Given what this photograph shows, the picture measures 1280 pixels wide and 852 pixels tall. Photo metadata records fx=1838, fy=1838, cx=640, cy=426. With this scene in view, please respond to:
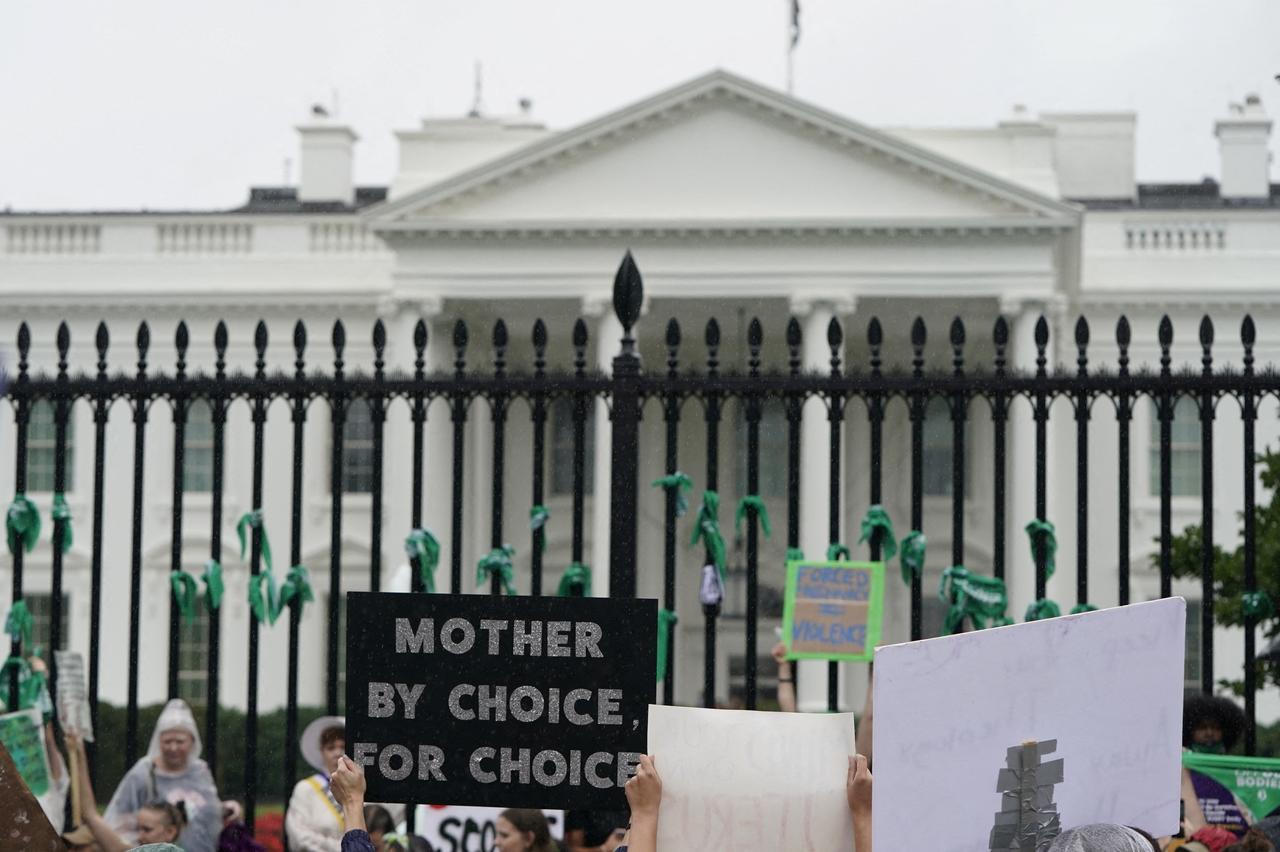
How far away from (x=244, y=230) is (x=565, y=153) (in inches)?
291

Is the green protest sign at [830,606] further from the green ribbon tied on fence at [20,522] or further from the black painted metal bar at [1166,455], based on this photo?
the green ribbon tied on fence at [20,522]

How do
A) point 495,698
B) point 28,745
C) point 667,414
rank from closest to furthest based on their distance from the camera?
point 495,698 → point 28,745 → point 667,414

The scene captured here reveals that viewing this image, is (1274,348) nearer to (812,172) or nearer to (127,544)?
(812,172)

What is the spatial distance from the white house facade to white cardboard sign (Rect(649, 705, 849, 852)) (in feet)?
79.1

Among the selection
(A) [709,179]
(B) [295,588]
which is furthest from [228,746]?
(B) [295,588]

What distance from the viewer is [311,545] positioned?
3531 cm

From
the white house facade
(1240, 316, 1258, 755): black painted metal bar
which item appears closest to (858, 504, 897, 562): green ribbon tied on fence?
(1240, 316, 1258, 755): black painted metal bar

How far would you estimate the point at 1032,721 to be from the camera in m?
4.04

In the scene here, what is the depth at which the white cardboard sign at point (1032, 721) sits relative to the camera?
151 inches

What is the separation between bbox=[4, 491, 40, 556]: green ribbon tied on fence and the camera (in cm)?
721

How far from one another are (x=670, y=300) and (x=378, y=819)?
80.0ft

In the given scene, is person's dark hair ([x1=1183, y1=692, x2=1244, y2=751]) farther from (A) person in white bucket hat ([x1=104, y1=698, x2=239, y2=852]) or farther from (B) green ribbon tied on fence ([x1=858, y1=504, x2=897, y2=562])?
(A) person in white bucket hat ([x1=104, y1=698, x2=239, y2=852])

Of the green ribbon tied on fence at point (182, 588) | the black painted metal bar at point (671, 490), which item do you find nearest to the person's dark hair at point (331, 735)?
the green ribbon tied on fence at point (182, 588)

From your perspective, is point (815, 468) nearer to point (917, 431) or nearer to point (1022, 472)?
point (1022, 472)
